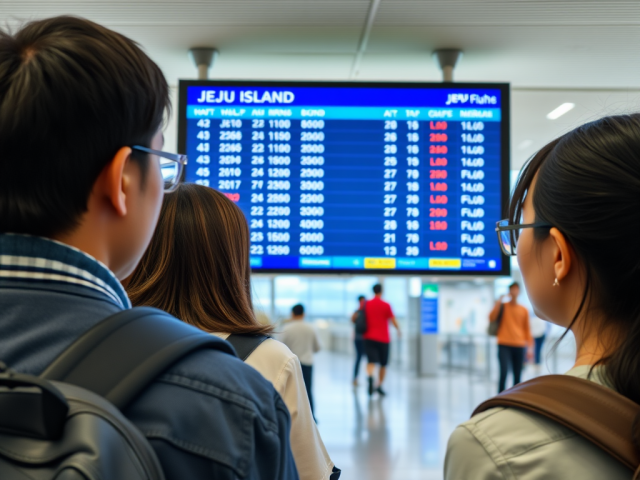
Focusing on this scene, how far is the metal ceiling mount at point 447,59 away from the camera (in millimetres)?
4156

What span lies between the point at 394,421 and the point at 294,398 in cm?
647

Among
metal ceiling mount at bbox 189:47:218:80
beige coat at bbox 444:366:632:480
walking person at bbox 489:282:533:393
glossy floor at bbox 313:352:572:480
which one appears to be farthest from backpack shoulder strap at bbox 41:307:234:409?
walking person at bbox 489:282:533:393

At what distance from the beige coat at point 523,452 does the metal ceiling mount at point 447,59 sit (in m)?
3.50

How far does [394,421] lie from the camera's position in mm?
7785

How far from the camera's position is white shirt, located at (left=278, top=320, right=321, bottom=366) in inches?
299

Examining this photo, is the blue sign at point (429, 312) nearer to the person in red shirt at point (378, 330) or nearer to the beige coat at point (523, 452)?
the person in red shirt at point (378, 330)

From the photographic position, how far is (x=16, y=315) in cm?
80

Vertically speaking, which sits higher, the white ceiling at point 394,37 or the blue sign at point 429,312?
the white ceiling at point 394,37

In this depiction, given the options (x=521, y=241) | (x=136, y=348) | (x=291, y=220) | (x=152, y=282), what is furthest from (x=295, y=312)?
(x=136, y=348)

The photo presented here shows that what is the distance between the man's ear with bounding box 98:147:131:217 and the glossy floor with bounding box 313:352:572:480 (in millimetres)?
4653

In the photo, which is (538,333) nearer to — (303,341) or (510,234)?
(303,341)

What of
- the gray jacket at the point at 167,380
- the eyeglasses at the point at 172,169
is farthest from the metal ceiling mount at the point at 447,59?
the gray jacket at the point at 167,380

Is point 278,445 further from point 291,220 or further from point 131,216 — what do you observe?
point 291,220

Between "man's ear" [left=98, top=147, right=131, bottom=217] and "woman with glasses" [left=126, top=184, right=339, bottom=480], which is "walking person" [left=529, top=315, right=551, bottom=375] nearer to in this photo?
"woman with glasses" [left=126, top=184, right=339, bottom=480]
